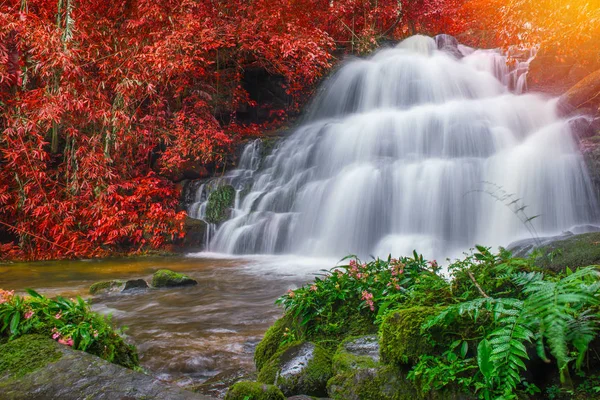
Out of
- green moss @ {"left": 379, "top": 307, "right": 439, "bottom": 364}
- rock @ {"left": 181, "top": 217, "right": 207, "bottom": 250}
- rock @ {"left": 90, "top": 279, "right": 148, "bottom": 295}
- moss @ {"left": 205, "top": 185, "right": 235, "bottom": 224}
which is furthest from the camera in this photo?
moss @ {"left": 205, "top": 185, "right": 235, "bottom": 224}

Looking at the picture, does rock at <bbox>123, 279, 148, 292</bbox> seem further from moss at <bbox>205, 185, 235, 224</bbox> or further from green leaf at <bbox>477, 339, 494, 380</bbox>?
green leaf at <bbox>477, 339, 494, 380</bbox>

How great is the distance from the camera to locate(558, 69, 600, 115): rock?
988 cm

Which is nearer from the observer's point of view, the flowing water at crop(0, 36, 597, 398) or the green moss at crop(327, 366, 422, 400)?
the green moss at crop(327, 366, 422, 400)

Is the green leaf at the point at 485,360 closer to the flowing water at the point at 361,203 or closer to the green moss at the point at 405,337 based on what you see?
the green moss at the point at 405,337

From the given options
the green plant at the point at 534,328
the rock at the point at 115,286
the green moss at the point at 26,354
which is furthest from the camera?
the rock at the point at 115,286

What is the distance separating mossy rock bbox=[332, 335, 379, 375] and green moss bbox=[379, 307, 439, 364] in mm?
196

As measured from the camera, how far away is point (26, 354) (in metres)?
2.29

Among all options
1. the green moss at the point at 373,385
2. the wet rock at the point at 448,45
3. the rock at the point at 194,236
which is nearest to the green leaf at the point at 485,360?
the green moss at the point at 373,385

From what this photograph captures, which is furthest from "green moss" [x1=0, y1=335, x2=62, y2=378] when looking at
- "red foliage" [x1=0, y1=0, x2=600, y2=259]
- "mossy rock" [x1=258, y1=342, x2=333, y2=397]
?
"red foliage" [x1=0, y1=0, x2=600, y2=259]

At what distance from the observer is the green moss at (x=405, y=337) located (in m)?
2.29

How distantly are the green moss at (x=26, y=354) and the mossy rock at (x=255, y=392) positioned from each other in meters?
1.02

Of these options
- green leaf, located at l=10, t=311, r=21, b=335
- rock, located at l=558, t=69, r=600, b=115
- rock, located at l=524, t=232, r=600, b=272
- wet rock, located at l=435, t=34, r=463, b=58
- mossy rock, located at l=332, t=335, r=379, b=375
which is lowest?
mossy rock, located at l=332, t=335, r=379, b=375

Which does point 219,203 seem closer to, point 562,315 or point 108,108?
point 108,108

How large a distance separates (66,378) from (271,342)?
6.13 ft
